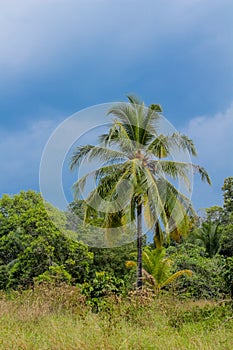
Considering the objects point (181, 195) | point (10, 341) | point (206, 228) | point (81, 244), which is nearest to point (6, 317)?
point (10, 341)

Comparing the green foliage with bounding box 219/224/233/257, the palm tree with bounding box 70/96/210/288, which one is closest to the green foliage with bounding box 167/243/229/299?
the palm tree with bounding box 70/96/210/288

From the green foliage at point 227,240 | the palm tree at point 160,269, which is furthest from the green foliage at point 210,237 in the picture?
the palm tree at point 160,269

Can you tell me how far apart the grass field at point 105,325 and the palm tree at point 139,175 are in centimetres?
503

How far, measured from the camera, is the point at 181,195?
14828 millimetres

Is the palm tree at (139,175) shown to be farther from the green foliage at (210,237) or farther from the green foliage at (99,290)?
the green foliage at (210,237)

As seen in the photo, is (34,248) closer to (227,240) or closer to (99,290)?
(99,290)

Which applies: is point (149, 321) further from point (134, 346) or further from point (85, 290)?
point (85, 290)

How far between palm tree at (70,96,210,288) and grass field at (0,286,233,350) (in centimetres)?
503

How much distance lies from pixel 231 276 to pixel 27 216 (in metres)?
12.2

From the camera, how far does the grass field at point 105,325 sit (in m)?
4.86

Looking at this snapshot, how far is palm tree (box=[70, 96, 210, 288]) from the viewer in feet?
46.2

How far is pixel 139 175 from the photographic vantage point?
1409cm

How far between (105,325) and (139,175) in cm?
876

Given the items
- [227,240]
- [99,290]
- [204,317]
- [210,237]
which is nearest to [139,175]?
[99,290]
